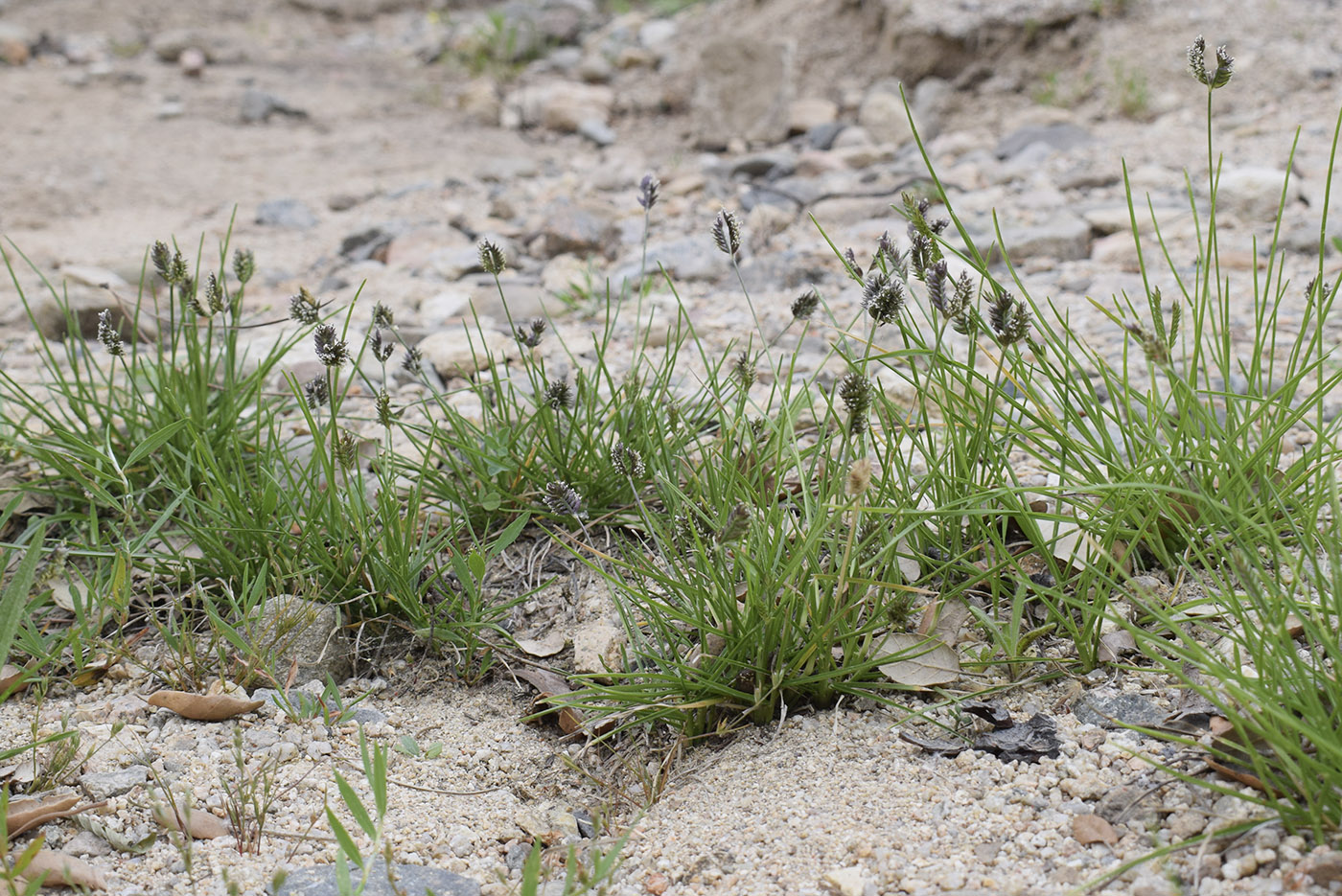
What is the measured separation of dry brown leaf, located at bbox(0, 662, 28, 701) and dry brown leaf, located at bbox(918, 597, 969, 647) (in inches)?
55.9

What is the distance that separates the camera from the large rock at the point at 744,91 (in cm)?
558

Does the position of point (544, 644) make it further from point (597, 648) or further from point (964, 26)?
point (964, 26)

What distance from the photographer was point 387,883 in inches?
51.4

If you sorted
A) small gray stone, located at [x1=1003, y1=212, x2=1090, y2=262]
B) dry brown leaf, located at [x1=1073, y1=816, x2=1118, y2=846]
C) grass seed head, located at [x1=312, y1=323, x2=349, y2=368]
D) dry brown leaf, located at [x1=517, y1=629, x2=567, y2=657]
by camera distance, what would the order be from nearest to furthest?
dry brown leaf, located at [x1=1073, y1=816, x2=1118, y2=846]
grass seed head, located at [x1=312, y1=323, x2=349, y2=368]
dry brown leaf, located at [x1=517, y1=629, x2=567, y2=657]
small gray stone, located at [x1=1003, y1=212, x2=1090, y2=262]

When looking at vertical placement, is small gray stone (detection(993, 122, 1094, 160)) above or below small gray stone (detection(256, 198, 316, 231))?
above

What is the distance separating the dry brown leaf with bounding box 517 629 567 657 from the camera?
75.3 inches

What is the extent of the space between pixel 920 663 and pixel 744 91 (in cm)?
465

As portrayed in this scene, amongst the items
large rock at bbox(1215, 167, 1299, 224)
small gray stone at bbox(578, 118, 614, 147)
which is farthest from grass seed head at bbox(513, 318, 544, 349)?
small gray stone at bbox(578, 118, 614, 147)

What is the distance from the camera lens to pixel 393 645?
196 cm

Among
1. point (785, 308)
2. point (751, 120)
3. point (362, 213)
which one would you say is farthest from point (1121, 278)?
point (362, 213)

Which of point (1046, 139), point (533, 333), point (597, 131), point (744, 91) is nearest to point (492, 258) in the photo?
point (533, 333)

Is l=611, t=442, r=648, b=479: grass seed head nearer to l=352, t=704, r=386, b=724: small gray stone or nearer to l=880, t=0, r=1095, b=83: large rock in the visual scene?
l=352, t=704, r=386, b=724: small gray stone

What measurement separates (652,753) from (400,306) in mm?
2358

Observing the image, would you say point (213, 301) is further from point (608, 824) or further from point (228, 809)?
point (608, 824)
